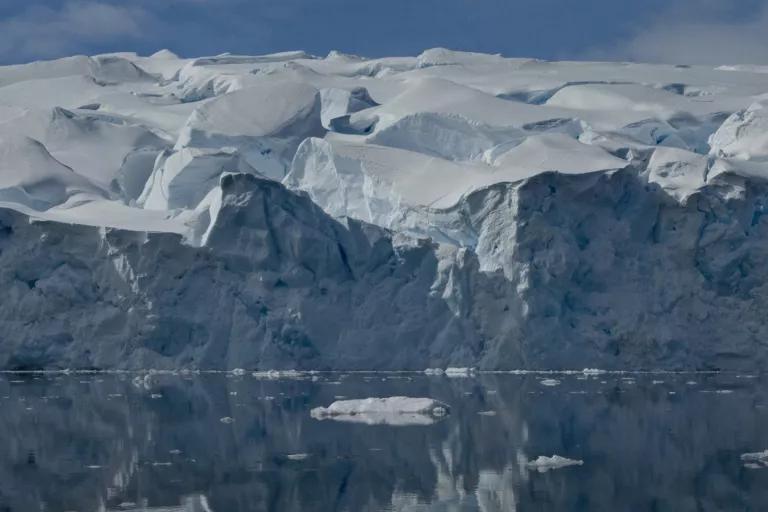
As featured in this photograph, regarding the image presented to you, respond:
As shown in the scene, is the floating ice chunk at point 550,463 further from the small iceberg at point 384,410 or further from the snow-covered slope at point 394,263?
the snow-covered slope at point 394,263

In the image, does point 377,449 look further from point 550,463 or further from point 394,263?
point 394,263

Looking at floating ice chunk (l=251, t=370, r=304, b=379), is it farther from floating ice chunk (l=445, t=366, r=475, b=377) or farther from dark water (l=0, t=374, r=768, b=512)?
floating ice chunk (l=445, t=366, r=475, b=377)

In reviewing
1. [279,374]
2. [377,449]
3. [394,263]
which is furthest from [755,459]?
[394,263]

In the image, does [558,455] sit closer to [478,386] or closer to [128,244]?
[478,386]

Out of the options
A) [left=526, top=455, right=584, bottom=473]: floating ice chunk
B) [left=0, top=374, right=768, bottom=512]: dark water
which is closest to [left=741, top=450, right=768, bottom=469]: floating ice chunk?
[left=0, top=374, right=768, bottom=512]: dark water

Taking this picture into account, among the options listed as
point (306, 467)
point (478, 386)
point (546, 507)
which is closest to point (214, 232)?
point (478, 386)

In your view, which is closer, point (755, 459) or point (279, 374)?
point (755, 459)
